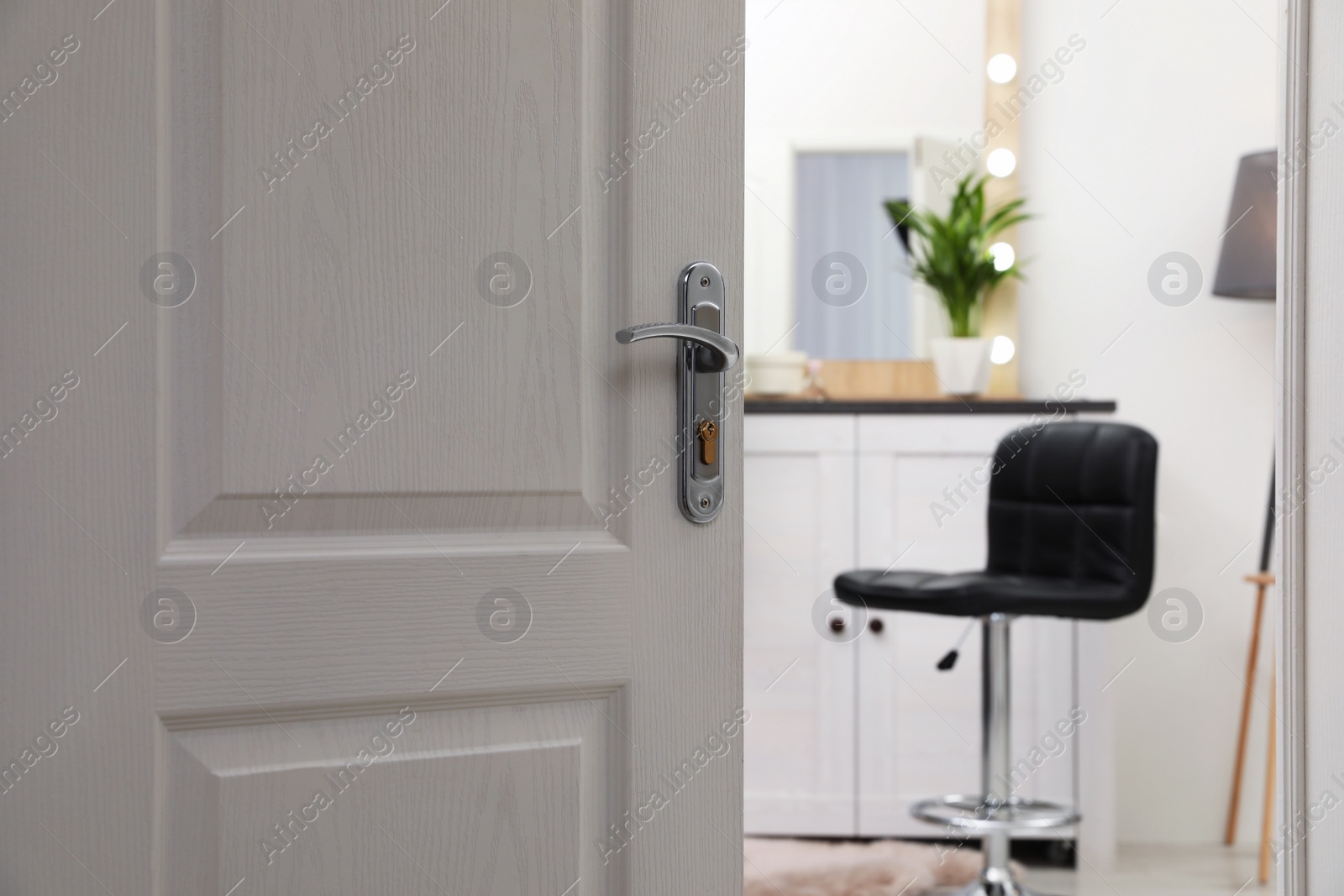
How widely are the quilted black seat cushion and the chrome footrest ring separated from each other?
0.39m

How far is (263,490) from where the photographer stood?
82cm

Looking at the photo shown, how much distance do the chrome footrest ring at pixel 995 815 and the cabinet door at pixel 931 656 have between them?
232 mm

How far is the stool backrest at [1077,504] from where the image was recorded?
1982 millimetres

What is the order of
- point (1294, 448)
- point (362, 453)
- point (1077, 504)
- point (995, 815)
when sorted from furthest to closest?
point (1077, 504), point (995, 815), point (1294, 448), point (362, 453)

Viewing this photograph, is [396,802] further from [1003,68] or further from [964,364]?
[1003,68]

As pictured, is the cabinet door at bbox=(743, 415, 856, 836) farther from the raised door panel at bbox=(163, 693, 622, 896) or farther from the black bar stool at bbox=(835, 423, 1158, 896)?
the raised door panel at bbox=(163, 693, 622, 896)

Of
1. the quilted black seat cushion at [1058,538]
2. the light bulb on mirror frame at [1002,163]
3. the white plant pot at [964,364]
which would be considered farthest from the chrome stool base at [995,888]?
the light bulb on mirror frame at [1002,163]

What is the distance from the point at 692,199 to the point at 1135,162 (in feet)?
6.83

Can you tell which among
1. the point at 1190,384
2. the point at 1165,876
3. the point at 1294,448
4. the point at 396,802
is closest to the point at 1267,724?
the point at 1165,876

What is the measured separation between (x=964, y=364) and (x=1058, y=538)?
711mm

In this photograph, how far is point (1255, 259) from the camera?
92.7 inches

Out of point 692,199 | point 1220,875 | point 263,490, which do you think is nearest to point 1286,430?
point 692,199

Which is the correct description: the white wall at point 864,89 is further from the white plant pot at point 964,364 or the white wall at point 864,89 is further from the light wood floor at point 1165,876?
the light wood floor at point 1165,876

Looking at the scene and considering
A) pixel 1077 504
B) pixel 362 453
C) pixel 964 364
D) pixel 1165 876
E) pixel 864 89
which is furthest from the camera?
pixel 864 89
